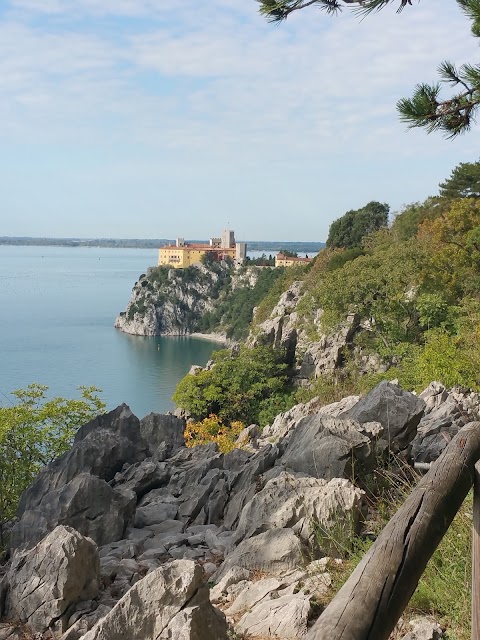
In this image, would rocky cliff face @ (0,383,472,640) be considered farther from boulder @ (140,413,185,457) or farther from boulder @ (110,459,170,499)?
boulder @ (140,413,185,457)

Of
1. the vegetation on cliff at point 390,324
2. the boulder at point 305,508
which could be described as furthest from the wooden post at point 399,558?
the vegetation on cliff at point 390,324

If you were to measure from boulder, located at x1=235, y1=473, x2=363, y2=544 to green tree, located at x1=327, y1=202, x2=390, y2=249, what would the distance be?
4831 centimetres

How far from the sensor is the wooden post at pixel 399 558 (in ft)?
4.33

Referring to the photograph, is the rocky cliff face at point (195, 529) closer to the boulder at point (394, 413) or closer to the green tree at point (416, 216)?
the boulder at point (394, 413)

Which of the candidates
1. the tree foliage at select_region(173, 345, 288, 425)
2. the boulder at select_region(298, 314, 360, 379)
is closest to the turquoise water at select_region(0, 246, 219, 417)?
the tree foliage at select_region(173, 345, 288, 425)

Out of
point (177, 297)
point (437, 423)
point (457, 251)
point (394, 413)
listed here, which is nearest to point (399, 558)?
point (394, 413)

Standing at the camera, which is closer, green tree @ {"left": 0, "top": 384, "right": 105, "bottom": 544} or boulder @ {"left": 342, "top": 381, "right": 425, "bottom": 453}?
boulder @ {"left": 342, "top": 381, "right": 425, "bottom": 453}

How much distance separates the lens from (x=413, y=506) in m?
1.65

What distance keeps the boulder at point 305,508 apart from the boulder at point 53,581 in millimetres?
1449

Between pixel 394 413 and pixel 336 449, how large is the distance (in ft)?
→ 3.77

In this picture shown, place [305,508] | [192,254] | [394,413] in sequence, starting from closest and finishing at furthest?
[305,508] < [394,413] < [192,254]

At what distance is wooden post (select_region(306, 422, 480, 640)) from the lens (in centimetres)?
132

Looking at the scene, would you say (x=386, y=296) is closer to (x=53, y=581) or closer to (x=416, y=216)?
(x=416, y=216)

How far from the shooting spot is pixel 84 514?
7840mm
